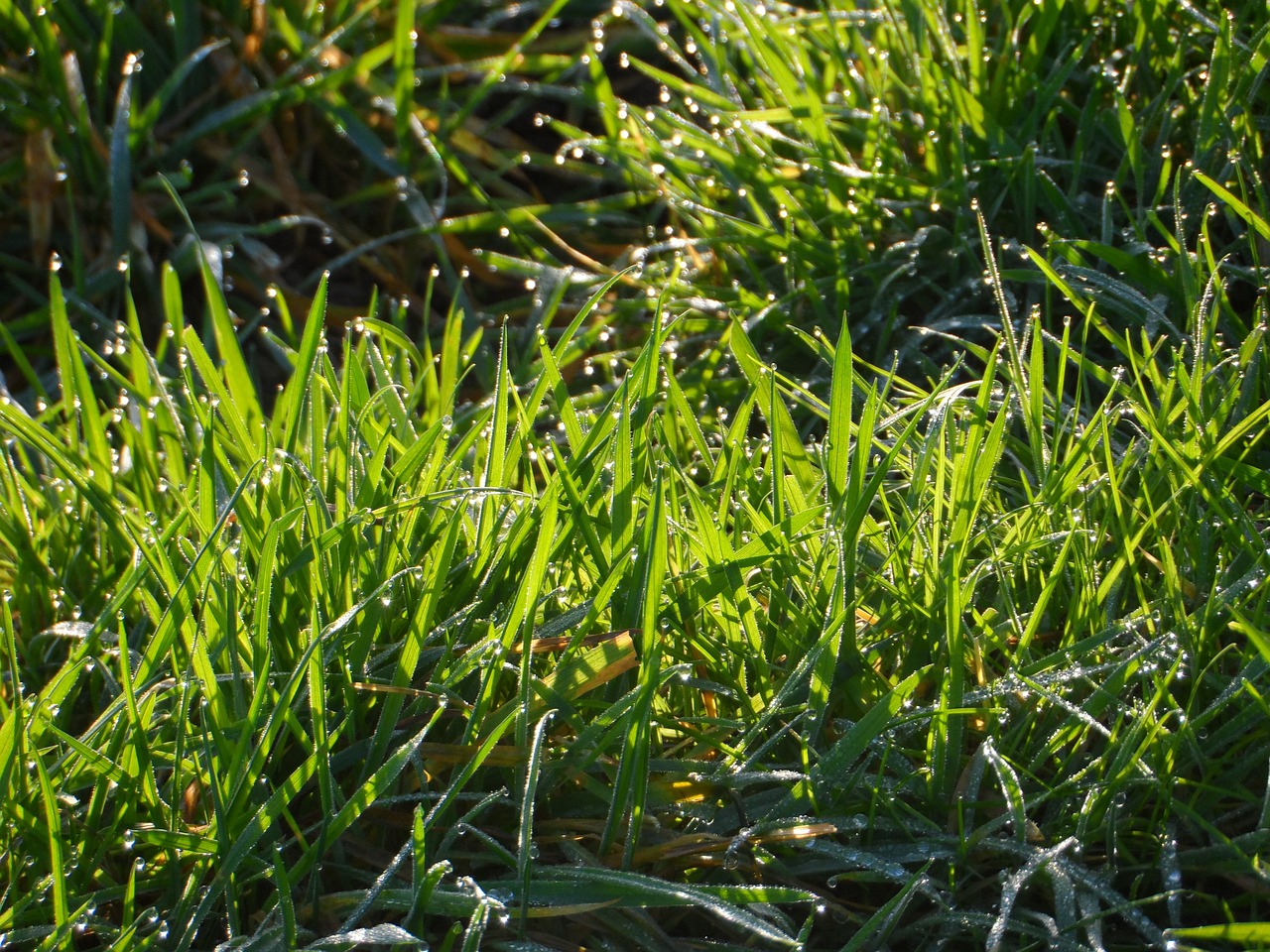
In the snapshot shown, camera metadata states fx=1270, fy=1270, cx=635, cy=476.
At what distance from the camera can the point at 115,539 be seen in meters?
1.47

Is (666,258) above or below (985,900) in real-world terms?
above

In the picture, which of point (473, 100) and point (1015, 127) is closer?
point (1015, 127)

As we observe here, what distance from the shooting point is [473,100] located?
2363 millimetres

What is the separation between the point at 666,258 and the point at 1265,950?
1413mm

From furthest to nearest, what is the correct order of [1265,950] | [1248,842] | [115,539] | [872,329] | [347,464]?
[872,329]
[115,539]
[347,464]
[1248,842]
[1265,950]

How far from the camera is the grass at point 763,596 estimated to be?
109cm

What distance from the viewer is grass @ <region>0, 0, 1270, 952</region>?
3.59 ft

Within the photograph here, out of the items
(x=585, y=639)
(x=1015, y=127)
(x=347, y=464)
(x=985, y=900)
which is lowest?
(x=985, y=900)

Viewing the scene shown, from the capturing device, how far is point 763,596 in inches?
53.1

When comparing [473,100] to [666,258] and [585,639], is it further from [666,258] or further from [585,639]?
[585,639]

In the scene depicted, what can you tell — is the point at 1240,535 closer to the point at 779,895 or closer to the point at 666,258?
the point at 779,895

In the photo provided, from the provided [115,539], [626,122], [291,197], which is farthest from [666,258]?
[115,539]

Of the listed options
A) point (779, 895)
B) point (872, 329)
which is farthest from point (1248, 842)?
point (872, 329)

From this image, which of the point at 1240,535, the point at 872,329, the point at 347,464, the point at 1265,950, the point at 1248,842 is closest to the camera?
the point at 1265,950
